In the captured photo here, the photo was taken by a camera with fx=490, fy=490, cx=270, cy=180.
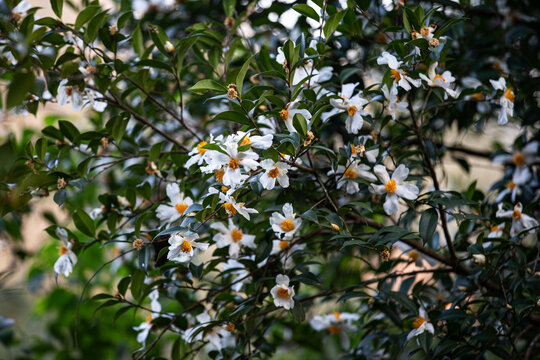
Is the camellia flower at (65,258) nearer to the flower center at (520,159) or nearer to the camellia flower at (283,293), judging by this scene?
the camellia flower at (283,293)

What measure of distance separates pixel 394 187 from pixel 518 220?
295 mm

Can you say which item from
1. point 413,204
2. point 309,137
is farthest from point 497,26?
point 309,137

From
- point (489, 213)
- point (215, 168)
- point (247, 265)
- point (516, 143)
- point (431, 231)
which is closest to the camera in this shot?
point (215, 168)

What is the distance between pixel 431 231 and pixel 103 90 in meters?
0.58

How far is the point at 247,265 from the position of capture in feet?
2.87

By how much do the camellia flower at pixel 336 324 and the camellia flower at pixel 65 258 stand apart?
21.0 inches

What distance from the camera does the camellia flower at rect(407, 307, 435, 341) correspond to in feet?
2.68

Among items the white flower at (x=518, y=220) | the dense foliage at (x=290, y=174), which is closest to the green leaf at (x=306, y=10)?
the dense foliage at (x=290, y=174)

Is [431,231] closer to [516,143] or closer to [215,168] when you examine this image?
[215,168]

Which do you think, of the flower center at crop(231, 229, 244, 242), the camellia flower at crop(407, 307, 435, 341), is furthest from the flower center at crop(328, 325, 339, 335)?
the flower center at crop(231, 229, 244, 242)

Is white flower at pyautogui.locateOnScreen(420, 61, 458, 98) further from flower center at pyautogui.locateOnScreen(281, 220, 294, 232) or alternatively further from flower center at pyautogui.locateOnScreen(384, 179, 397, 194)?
flower center at pyautogui.locateOnScreen(281, 220, 294, 232)

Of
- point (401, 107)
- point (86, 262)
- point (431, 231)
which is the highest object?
point (401, 107)

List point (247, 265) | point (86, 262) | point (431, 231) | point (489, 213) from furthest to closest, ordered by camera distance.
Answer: point (86, 262), point (489, 213), point (247, 265), point (431, 231)

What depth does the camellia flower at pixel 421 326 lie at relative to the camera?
2.68 ft
